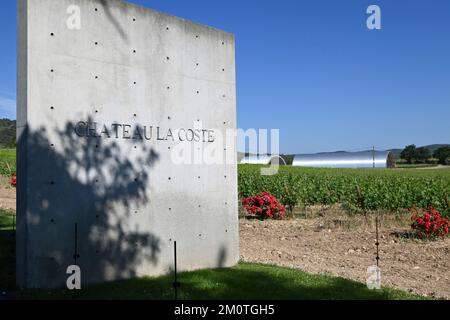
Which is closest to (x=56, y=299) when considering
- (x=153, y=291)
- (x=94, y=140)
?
(x=153, y=291)

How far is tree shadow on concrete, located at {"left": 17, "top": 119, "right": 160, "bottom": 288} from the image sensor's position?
5625 millimetres

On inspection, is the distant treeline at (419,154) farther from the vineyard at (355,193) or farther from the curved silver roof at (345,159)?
the vineyard at (355,193)

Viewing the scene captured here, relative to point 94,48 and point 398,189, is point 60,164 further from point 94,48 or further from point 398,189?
point 398,189

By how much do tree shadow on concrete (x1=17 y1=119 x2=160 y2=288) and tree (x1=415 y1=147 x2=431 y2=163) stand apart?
262 ft

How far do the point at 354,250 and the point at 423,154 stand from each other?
76140 millimetres

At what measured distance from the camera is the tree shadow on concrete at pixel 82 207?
562 cm

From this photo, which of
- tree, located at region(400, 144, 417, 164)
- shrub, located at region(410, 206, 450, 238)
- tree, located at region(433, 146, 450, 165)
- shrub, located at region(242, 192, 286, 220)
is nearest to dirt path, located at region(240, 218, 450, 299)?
shrub, located at region(410, 206, 450, 238)

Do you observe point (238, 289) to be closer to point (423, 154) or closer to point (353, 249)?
point (353, 249)

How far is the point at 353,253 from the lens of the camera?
374 inches

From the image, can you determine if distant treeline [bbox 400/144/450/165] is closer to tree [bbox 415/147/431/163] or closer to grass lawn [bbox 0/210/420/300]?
tree [bbox 415/147/431/163]

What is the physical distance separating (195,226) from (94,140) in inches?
86.6

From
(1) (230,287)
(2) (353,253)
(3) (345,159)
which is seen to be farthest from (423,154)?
(1) (230,287)

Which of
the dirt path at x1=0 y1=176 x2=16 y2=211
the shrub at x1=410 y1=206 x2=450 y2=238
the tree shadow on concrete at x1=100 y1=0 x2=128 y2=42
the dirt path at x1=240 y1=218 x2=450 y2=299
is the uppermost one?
the tree shadow on concrete at x1=100 y1=0 x2=128 y2=42
